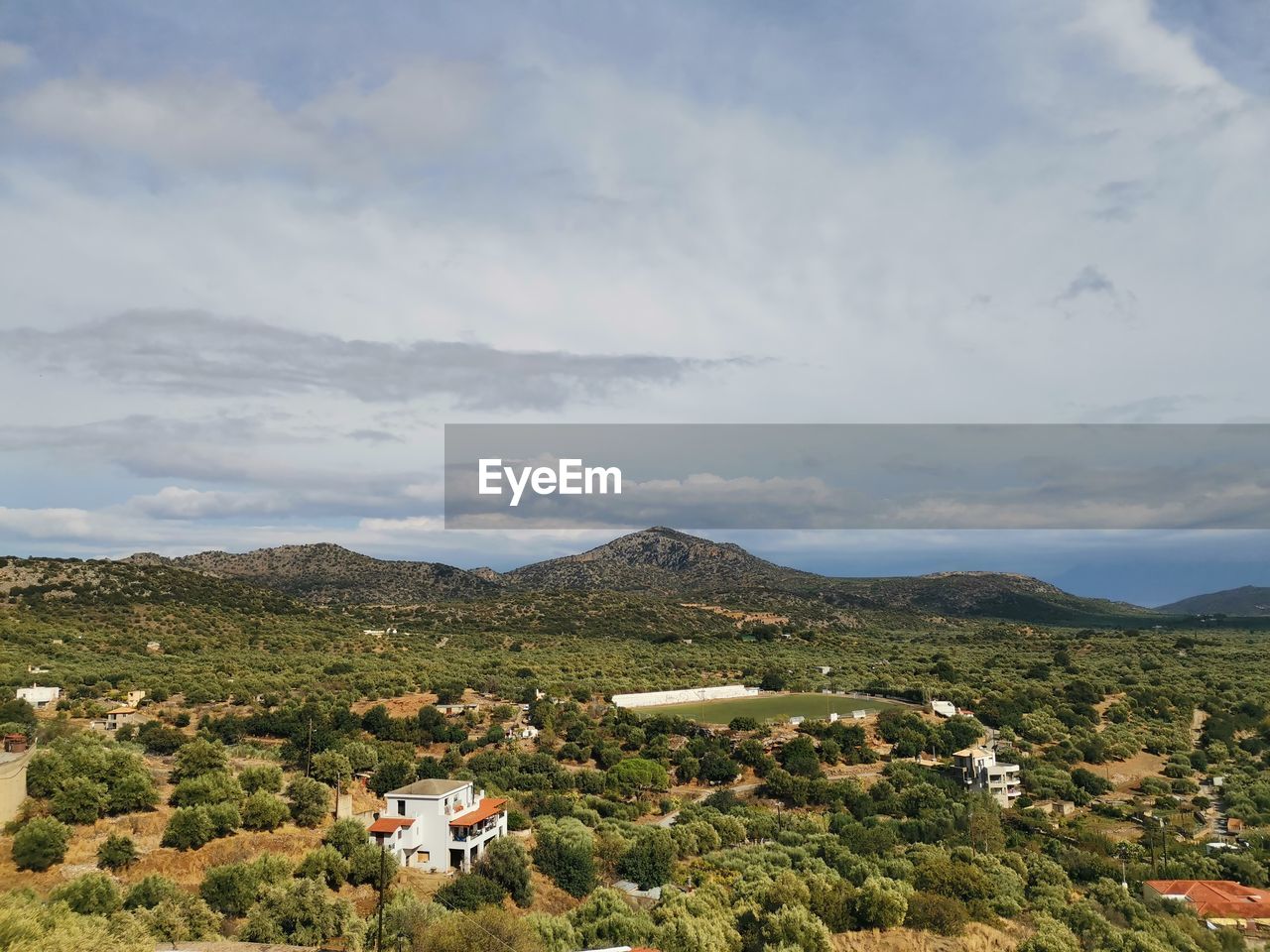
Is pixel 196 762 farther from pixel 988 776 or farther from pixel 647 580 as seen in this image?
pixel 647 580

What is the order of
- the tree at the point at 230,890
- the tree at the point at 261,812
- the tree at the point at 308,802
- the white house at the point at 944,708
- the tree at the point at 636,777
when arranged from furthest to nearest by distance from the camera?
the white house at the point at 944,708 → the tree at the point at 636,777 → the tree at the point at 308,802 → the tree at the point at 261,812 → the tree at the point at 230,890

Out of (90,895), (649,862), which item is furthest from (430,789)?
(90,895)

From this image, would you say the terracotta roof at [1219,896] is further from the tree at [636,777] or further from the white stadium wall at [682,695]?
the white stadium wall at [682,695]

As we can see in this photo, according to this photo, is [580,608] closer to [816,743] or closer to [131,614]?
[131,614]

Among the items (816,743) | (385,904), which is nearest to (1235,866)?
(816,743)

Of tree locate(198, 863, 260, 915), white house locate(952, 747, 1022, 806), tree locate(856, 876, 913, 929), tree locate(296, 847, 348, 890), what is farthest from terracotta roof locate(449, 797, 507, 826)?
white house locate(952, 747, 1022, 806)

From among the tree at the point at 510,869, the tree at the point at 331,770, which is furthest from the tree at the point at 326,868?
the tree at the point at 331,770
